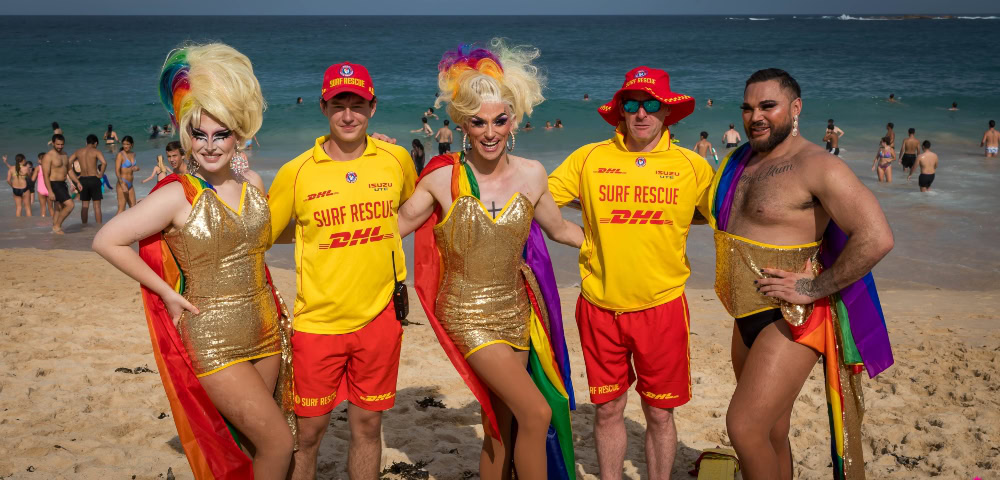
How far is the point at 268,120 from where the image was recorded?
36.1m

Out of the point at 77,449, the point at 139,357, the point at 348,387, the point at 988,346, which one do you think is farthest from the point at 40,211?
the point at 988,346

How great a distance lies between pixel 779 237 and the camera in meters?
4.09

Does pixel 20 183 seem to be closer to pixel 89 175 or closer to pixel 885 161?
pixel 89 175

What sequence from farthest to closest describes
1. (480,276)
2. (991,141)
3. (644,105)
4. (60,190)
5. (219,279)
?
1. (991,141)
2. (60,190)
3. (644,105)
4. (480,276)
5. (219,279)

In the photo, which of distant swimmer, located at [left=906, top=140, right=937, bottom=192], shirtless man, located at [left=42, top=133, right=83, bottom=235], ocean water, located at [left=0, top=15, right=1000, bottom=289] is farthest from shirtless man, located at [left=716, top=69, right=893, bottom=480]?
distant swimmer, located at [left=906, top=140, right=937, bottom=192]

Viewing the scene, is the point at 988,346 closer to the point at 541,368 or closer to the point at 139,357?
the point at 541,368

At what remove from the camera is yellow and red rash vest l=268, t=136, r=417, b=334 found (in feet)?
13.7

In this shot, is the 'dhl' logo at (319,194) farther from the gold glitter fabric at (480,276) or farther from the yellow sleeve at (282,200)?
the gold glitter fabric at (480,276)

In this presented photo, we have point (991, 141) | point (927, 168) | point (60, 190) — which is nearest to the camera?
point (60, 190)

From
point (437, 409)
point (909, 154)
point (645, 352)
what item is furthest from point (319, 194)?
point (909, 154)

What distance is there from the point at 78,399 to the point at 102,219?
11170 mm

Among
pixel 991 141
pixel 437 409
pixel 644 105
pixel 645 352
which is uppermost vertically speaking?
pixel 644 105

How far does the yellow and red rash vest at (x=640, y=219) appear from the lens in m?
4.62

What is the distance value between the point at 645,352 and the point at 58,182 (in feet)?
45.9
